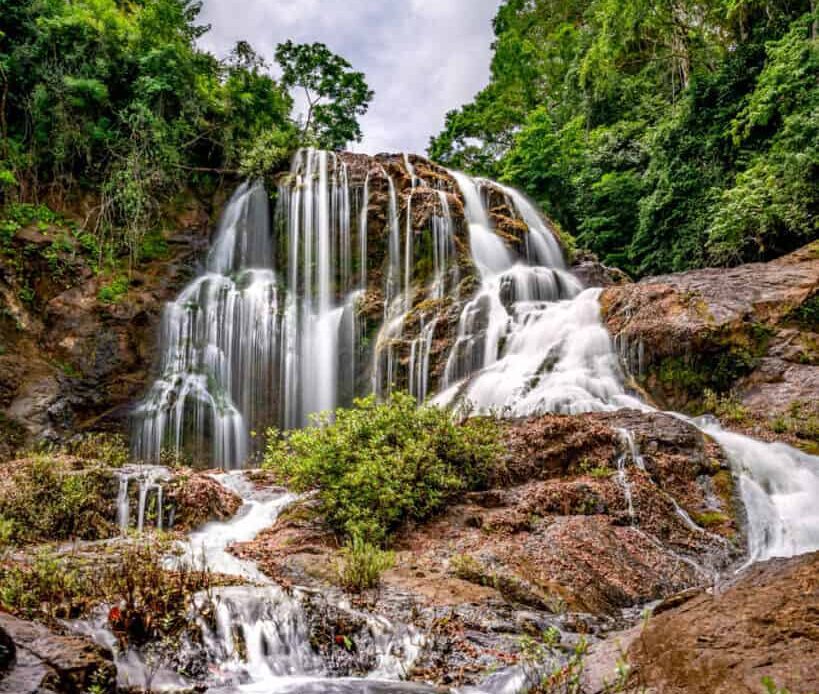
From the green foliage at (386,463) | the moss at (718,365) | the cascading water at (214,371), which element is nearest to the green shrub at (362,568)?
the green foliage at (386,463)

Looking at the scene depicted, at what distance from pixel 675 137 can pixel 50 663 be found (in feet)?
74.5

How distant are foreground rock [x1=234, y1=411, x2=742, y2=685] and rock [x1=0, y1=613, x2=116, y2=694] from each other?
82.6 inches

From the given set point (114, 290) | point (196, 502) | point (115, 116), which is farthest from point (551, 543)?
point (115, 116)

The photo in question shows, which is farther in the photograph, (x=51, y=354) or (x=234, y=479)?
(x=51, y=354)

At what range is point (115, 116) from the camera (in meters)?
18.2

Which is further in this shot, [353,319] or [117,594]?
[353,319]

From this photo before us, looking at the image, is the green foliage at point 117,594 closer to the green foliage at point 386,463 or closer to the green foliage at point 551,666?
the green foliage at point 551,666

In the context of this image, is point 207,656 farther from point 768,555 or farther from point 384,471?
point 768,555

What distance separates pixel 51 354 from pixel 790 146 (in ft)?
66.4

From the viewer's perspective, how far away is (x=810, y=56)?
15.7 meters

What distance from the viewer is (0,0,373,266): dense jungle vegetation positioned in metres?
16.5

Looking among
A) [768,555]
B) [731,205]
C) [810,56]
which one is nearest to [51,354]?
[768,555]

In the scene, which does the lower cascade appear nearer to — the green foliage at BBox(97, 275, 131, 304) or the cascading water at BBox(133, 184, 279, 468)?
the cascading water at BBox(133, 184, 279, 468)

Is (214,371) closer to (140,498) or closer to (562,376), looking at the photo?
(140,498)
